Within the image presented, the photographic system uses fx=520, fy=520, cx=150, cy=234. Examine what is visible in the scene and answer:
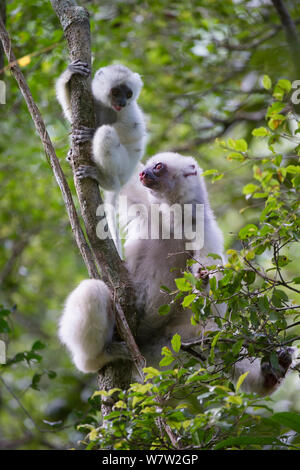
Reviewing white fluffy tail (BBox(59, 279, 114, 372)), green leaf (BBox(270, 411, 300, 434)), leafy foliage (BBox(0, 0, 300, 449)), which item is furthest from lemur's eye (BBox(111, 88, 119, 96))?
green leaf (BBox(270, 411, 300, 434))

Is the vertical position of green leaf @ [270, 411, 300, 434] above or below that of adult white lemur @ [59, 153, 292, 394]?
above

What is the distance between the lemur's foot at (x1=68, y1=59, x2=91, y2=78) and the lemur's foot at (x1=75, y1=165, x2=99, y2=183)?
834 millimetres

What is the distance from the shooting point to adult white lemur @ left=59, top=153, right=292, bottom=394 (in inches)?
177

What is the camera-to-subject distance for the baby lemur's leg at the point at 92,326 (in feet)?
14.6

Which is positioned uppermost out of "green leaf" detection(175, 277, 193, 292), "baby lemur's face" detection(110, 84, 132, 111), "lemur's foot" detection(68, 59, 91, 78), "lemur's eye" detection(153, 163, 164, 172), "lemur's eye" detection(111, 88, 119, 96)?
"lemur's foot" detection(68, 59, 91, 78)

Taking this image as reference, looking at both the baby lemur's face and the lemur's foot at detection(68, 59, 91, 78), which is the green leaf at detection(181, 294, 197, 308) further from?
the baby lemur's face

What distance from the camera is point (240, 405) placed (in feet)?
8.73

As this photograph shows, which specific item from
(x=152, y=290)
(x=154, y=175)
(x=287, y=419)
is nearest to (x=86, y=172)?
(x=154, y=175)

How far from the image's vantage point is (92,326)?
4.50m

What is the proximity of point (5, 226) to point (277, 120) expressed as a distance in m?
8.00

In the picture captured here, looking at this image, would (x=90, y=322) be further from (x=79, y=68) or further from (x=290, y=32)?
(x=290, y=32)

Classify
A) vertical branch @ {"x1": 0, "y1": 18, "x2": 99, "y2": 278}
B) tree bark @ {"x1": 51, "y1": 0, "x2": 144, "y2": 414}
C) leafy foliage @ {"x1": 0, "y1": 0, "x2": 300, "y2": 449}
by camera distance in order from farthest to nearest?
leafy foliage @ {"x1": 0, "y1": 0, "x2": 300, "y2": 449}
tree bark @ {"x1": 51, "y1": 0, "x2": 144, "y2": 414}
vertical branch @ {"x1": 0, "y1": 18, "x2": 99, "y2": 278}
